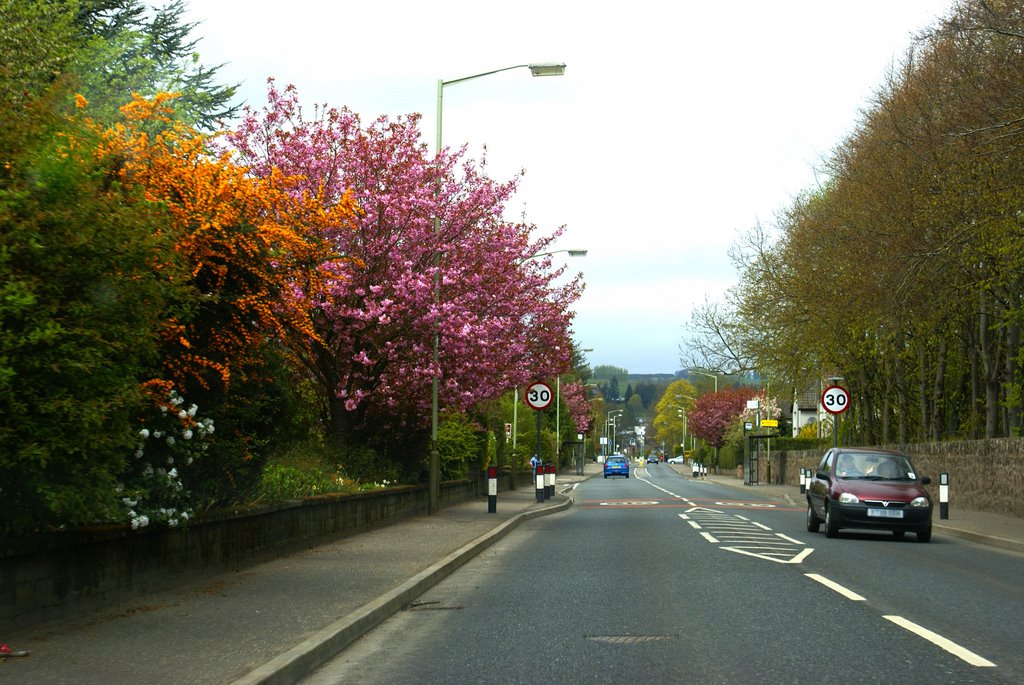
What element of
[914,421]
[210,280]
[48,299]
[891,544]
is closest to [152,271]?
[48,299]

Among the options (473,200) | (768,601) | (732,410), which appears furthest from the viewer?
(732,410)

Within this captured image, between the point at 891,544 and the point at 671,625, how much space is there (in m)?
10.9

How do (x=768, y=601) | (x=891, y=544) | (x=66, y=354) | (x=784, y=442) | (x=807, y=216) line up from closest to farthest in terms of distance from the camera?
1. (x=66, y=354)
2. (x=768, y=601)
3. (x=891, y=544)
4. (x=807, y=216)
5. (x=784, y=442)

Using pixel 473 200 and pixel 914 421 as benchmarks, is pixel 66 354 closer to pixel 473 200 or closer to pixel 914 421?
pixel 473 200

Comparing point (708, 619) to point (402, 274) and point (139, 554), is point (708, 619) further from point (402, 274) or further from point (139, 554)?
point (402, 274)

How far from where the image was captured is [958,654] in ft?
27.0

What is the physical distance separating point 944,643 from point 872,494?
10979mm

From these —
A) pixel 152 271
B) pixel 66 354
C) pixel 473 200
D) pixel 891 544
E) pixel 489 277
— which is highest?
pixel 473 200

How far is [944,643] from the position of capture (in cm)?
873

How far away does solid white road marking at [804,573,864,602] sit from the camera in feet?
37.7

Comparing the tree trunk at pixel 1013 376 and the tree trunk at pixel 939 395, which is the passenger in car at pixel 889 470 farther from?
the tree trunk at pixel 939 395

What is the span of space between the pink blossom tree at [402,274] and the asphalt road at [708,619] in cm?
562

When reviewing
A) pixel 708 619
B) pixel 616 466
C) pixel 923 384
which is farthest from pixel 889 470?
pixel 616 466

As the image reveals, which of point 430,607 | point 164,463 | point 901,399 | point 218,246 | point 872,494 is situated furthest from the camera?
point 901,399
